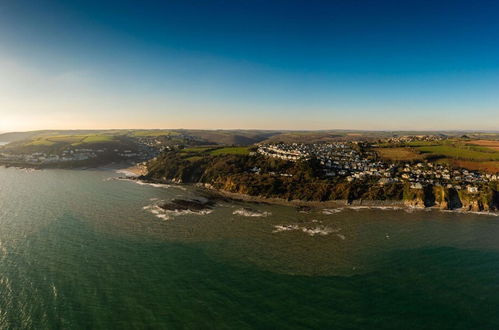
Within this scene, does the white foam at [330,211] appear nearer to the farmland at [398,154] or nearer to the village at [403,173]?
the village at [403,173]

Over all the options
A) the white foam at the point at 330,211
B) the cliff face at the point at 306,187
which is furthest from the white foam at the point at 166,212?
the white foam at the point at 330,211

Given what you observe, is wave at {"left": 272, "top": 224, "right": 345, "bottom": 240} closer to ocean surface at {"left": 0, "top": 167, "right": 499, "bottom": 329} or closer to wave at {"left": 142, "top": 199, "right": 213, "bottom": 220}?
ocean surface at {"left": 0, "top": 167, "right": 499, "bottom": 329}

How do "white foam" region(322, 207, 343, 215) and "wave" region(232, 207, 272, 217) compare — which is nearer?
"wave" region(232, 207, 272, 217)

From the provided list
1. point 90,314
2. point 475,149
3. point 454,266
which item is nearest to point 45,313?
point 90,314

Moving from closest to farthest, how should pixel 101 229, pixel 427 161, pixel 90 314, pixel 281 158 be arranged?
pixel 90 314
pixel 101 229
pixel 427 161
pixel 281 158

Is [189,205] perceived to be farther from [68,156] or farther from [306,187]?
[68,156]

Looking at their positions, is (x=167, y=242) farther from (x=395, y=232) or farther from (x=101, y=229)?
(x=395, y=232)

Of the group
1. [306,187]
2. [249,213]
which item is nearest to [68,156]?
[249,213]

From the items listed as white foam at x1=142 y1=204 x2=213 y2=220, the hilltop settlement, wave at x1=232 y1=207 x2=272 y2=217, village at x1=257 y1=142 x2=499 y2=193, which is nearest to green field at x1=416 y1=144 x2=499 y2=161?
the hilltop settlement

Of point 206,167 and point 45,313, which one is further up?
point 206,167
